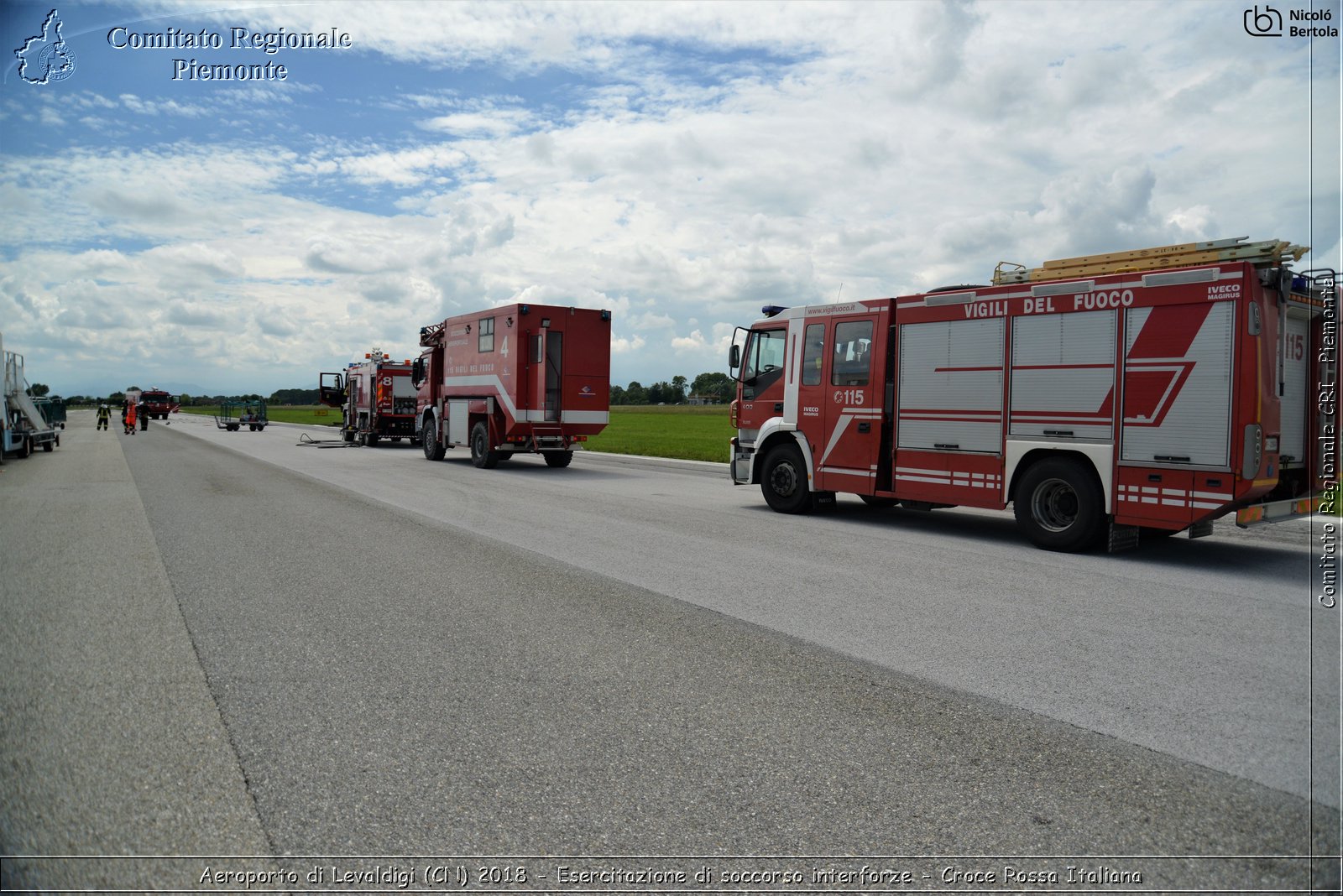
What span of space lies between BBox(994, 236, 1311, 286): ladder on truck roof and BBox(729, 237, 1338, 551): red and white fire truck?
0.06 ft

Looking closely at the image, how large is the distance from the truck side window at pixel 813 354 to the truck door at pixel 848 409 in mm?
73

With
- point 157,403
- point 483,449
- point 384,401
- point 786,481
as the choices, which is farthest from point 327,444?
point 157,403

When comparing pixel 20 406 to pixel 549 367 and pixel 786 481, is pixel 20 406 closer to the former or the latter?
pixel 549 367

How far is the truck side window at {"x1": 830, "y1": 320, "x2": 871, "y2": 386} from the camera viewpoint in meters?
11.4

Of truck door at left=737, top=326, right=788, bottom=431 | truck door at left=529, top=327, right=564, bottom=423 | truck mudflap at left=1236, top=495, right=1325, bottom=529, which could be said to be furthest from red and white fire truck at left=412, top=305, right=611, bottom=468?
truck mudflap at left=1236, top=495, right=1325, bottom=529

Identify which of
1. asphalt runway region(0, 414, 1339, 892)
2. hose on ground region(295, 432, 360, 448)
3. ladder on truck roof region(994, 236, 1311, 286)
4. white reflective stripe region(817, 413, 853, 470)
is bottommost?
asphalt runway region(0, 414, 1339, 892)

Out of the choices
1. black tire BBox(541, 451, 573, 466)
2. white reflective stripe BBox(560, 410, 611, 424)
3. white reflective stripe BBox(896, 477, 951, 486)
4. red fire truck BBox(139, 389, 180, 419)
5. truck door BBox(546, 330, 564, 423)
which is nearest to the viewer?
white reflective stripe BBox(896, 477, 951, 486)

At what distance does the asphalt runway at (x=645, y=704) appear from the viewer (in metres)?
3.04

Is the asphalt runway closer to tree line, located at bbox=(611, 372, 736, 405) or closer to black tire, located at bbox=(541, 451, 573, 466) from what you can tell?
black tire, located at bbox=(541, 451, 573, 466)

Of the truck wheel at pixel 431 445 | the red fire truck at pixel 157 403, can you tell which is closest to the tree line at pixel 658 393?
the red fire truck at pixel 157 403

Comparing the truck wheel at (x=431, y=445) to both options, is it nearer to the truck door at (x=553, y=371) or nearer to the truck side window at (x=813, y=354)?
the truck door at (x=553, y=371)

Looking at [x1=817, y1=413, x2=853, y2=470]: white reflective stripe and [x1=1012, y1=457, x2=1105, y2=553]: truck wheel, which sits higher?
[x1=817, y1=413, x2=853, y2=470]: white reflective stripe

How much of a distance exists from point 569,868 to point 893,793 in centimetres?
128

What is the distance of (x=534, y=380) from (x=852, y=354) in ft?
32.1
